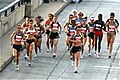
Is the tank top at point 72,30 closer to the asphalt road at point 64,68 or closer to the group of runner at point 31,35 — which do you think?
the group of runner at point 31,35

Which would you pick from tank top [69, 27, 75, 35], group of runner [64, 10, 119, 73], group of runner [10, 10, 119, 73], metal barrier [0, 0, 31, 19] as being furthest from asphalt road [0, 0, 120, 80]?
metal barrier [0, 0, 31, 19]

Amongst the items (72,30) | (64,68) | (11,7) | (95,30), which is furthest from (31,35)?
(11,7)

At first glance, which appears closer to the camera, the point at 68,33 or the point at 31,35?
the point at 31,35

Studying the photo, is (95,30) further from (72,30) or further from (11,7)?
(11,7)

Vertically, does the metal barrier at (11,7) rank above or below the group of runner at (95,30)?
above

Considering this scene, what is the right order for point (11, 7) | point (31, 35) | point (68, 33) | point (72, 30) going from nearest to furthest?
point (31, 35) → point (72, 30) → point (68, 33) → point (11, 7)

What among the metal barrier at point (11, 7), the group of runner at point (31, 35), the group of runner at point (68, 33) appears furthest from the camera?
the metal barrier at point (11, 7)

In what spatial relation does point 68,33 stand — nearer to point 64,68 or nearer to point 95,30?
point 95,30

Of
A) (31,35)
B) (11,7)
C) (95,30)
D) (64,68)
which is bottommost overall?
(64,68)

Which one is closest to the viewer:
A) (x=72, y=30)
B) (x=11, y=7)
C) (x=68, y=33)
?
(x=72, y=30)

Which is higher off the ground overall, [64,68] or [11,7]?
[11,7]

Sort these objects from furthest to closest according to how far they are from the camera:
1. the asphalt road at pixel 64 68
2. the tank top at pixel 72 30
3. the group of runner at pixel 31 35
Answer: the tank top at pixel 72 30, the group of runner at pixel 31 35, the asphalt road at pixel 64 68

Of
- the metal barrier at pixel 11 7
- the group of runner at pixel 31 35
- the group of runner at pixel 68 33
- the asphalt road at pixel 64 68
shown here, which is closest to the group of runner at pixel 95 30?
the group of runner at pixel 68 33

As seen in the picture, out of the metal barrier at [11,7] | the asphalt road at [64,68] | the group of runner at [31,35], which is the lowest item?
the asphalt road at [64,68]
